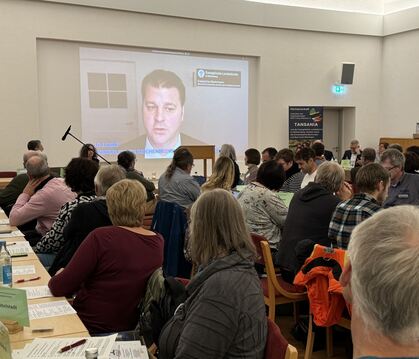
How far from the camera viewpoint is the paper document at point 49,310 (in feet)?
6.97

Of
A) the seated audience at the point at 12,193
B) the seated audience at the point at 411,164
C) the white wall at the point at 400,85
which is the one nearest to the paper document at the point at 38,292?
the seated audience at the point at 12,193

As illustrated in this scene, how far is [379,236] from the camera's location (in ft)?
3.34

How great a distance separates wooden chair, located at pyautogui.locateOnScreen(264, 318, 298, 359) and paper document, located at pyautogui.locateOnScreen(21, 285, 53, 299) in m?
1.20

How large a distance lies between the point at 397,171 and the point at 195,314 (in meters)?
3.48

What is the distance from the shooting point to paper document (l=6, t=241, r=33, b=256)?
3185 mm

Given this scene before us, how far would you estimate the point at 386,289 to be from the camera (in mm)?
950

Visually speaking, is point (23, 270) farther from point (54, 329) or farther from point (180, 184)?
point (180, 184)

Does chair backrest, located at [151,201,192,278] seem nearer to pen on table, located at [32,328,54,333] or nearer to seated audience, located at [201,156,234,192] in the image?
seated audience, located at [201,156,234,192]

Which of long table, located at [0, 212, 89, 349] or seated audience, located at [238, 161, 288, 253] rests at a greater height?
seated audience, located at [238, 161, 288, 253]

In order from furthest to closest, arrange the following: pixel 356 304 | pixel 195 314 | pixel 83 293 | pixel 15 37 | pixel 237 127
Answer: pixel 237 127 → pixel 15 37 → pixel 83 293 → pixel 195 314 → pixel 356 304

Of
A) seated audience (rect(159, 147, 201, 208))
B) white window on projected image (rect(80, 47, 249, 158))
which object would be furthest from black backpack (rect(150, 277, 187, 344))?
white window on projected image (rect(80, 47, 249, 158))

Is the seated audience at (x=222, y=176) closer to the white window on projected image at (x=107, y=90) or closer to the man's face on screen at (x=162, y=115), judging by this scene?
the white window on projected image at (x=107, y=90)

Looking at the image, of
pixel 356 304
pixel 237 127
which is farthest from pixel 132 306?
pixel 237 127

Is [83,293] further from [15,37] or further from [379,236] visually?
[15,37]
